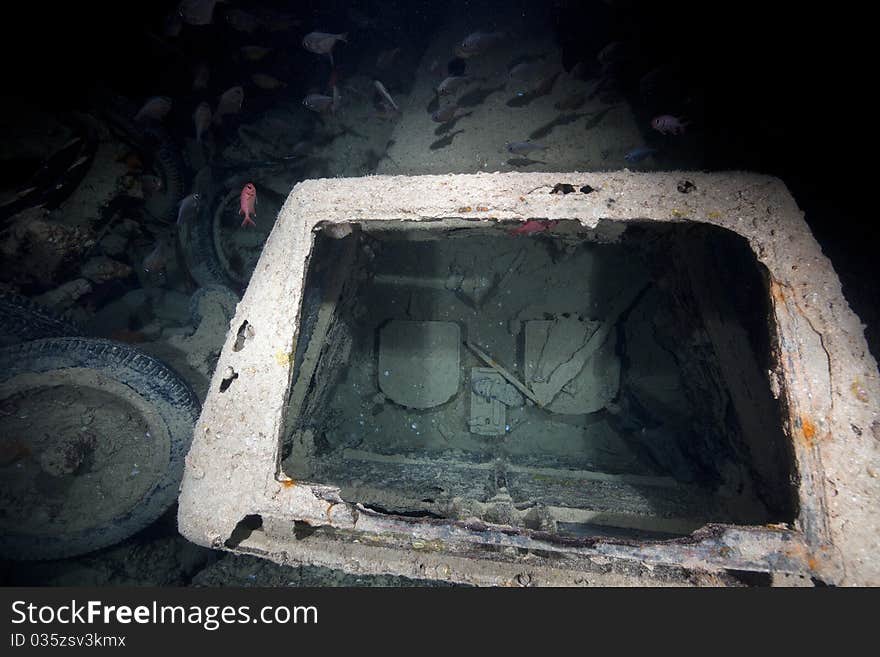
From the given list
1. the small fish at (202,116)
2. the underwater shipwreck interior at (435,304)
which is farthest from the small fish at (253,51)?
the small fish at (202,116)

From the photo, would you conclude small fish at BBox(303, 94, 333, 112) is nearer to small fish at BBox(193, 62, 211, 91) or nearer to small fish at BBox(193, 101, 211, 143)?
small fish at BBox(193, 101, 211, 143)

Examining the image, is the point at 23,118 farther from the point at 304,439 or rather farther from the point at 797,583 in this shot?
the point at 797,583

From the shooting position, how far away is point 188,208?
14.8 ft

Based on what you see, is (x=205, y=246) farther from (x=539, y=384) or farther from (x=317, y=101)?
(x=539, y=384)

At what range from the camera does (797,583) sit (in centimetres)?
134

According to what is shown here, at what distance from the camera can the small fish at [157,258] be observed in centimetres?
473

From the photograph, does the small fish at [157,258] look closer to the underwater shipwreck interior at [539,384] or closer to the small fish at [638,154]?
the underwater shipwreck interior at [539,384]

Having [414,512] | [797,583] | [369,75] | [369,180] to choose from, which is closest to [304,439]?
[414,512]

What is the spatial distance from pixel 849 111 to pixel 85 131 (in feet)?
26.0

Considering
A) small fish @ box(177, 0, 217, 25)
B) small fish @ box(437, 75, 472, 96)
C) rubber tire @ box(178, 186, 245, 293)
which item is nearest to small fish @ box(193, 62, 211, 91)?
small fish @ box(177, 0, 217, 25)

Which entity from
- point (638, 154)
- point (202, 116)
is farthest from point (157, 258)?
point (638, 154)

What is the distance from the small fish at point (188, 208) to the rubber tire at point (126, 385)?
2221mm

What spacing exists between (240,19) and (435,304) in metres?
4.49

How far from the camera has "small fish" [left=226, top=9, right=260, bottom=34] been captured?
185 inches
